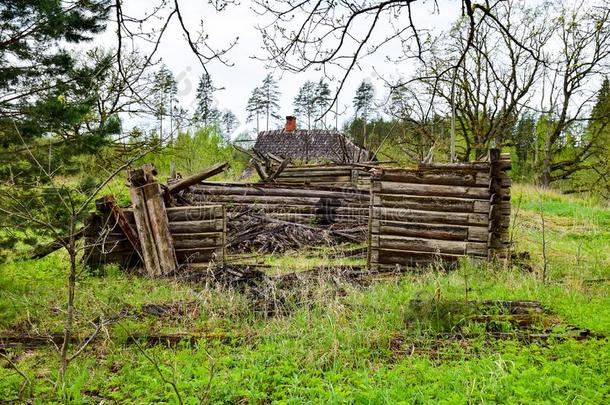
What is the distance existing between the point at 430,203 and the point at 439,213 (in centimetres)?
25

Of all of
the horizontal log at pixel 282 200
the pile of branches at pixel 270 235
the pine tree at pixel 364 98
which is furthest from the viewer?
the horizontal log at pixel 282 200

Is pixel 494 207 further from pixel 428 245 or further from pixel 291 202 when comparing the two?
pixel 291 202

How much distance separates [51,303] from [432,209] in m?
6.49

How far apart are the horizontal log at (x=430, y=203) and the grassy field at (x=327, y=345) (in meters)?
1.38

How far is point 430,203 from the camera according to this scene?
945 cm

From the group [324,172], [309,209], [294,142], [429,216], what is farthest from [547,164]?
[429,216]

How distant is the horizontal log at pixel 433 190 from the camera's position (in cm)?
925

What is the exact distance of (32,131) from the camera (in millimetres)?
8320

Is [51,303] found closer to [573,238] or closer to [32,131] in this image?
[32,131]

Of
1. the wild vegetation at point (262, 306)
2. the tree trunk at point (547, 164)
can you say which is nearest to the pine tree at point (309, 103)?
the wild vegetation at point (262, 306)

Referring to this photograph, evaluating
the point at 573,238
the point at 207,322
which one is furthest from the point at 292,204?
the point at 207,322

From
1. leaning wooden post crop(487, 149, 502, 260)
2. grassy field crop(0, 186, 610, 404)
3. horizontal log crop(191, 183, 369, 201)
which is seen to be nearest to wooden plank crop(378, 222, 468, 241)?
leaning wooden post crop(487, 149, 502, 260)

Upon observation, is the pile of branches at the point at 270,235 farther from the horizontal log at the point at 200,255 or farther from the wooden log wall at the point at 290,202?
the horizontal log at the point at 200,255

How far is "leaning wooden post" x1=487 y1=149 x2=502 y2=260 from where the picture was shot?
9.13 metres
